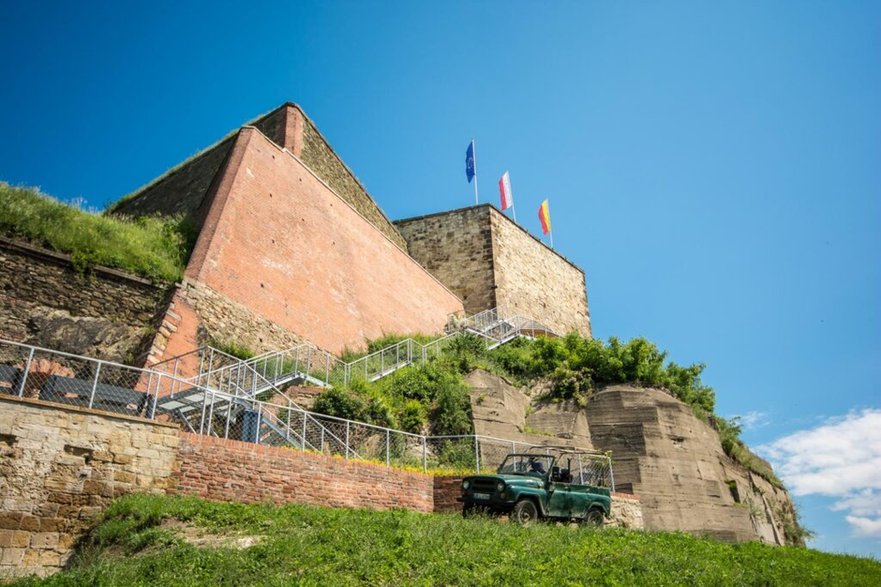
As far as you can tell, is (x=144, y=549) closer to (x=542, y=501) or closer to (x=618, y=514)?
(x=542, y=501)

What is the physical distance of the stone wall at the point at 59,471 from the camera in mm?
8438

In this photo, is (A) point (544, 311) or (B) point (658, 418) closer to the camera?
(B) point (658, 418)

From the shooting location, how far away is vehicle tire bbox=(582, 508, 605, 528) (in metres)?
12.3

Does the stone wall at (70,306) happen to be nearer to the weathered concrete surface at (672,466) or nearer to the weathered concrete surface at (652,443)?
the weathered concrete surface at (652,443)

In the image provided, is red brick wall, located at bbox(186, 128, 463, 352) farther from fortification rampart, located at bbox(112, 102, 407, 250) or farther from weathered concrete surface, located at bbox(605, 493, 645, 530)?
weathered concrete surface, located at bbox(605, 493, 645, 530)

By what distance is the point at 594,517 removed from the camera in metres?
12.7

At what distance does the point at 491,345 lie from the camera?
77.9 ft

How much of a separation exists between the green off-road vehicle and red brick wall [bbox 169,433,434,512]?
1699 mm

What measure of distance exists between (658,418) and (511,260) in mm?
16712

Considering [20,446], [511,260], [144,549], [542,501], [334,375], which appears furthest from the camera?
[511,260]


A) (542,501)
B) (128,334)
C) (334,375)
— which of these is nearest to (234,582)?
(542,501)

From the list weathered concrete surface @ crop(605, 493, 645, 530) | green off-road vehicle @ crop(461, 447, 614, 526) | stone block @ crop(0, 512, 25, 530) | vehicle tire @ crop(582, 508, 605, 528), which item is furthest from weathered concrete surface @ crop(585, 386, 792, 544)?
stone block @ crop(0, 512, 25, 530)

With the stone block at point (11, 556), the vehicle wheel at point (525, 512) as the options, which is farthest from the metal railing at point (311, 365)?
the vehicle wheel at point (525, 512)

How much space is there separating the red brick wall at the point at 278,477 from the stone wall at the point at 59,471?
17.7 inches
